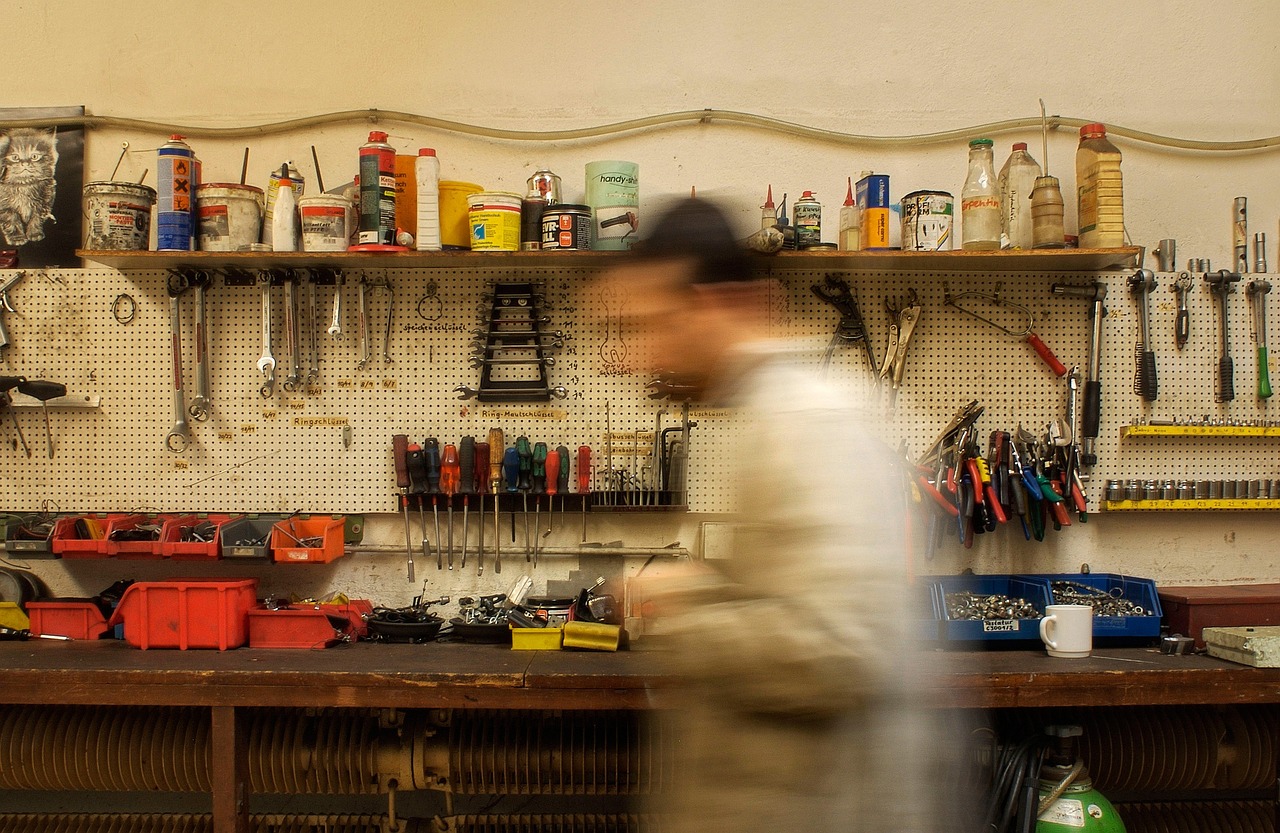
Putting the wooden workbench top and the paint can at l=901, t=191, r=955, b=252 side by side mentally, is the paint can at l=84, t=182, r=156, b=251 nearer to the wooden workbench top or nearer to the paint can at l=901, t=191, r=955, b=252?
the wooden workbench top

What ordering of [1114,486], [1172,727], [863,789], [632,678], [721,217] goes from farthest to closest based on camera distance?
[1114,486] < [1172,727] < [632,678] < [721,217] < [863,789]

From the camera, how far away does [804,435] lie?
1.00 m

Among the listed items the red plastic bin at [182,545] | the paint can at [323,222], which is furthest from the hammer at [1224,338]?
the red plastic bin at [182,545]

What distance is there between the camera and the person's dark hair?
3.67ft

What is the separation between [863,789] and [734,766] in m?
0.16

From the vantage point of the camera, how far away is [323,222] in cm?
226

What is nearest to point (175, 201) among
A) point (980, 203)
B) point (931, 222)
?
point (931, 222)

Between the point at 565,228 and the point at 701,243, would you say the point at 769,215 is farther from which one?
the point at 701,243

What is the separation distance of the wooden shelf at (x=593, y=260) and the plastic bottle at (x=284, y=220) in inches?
1.6

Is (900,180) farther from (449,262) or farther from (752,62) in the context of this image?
(449,262)

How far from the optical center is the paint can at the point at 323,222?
7.38 feet

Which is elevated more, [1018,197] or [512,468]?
[1018,197]

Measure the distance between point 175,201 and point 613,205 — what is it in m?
1.22

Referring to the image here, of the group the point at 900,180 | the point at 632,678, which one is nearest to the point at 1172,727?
the point at 632,678
